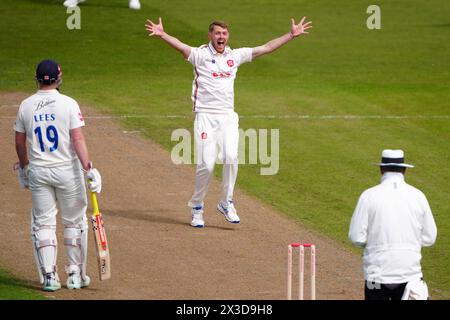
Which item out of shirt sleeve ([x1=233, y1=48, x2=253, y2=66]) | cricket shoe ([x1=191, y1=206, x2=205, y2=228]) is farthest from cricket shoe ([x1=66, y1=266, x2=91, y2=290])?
shirt sleeve ([x1=233, y1=48, x2=253, y2=66])

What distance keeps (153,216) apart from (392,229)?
6750mm

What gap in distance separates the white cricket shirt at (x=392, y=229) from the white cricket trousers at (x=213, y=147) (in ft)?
18.9

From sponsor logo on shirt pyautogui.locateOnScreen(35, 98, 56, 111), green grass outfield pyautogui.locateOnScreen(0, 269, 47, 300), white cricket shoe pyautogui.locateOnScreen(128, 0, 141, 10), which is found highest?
white cricket shoe pyautogui.locateOnScreen(128, 0, 141, 10)

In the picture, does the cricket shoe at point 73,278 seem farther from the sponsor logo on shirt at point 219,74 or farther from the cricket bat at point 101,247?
the sponsor logo on shirt at point 219,74

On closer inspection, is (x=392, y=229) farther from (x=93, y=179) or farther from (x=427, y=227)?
(x=93, y=179)

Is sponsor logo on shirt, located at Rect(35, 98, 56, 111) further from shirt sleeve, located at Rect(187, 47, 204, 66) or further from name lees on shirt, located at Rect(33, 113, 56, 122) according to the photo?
shirt sleeve, located at Rect(187, 47, 204, 66)

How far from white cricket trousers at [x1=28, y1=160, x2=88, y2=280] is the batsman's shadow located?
3.44 m

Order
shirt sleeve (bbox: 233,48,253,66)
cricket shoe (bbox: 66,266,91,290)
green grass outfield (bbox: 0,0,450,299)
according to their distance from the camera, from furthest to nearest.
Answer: green grass outfield (bbox: 0,0,450,299) < shirt sleeve (bbox: 233,48,253,66) < cricket shoe (bbox: 66,266,91,290)

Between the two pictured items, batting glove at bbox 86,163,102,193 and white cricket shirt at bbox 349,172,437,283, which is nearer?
white cricket shirt at bbox 349,172,437,283

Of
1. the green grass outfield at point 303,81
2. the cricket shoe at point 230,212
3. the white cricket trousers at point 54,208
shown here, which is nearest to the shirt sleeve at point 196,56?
the cricket shoe at point 230,212

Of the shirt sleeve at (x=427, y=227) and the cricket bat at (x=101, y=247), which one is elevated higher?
the shirt sleeve at (x=427, y=227)

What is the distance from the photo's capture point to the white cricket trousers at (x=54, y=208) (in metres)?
14.6

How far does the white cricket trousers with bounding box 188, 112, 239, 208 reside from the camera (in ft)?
58.7

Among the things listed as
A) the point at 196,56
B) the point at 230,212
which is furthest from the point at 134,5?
the point at 230,212
